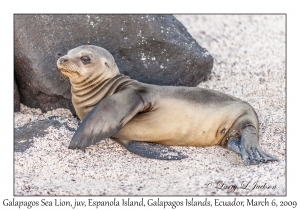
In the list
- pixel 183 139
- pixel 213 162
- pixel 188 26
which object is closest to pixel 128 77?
pixel 183 139

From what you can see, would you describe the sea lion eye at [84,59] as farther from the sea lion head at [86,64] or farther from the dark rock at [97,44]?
the dark rock at [97,44]

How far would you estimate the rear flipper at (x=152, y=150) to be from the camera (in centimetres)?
511

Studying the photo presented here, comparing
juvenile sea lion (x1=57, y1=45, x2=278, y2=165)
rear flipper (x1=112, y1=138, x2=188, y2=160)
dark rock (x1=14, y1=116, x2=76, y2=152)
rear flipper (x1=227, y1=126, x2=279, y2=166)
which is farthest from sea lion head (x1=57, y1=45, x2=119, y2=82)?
rear flipper (x1=227, y1=126, x2=279, y2=166)

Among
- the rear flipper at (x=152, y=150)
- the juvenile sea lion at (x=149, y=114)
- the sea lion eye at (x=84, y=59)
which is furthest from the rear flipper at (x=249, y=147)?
the sea lion eye at (x=84, y=59)

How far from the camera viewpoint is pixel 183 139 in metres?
5.39

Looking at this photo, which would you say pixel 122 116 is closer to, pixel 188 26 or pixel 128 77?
pixel 128 77

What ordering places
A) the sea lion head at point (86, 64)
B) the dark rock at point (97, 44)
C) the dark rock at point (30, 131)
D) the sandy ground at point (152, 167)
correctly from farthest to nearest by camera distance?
the dark rock at point (97, 44), the sea lion head at point (86, 64), the dark rock at point (30, 131), the sandy ground at point (152, 167)

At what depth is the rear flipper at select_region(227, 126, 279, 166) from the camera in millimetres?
4969

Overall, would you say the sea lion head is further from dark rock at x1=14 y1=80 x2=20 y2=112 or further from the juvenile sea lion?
dark rock at x1=14 y1=80 x2=20 y2=112

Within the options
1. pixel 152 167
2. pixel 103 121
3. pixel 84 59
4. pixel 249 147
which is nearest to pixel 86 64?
pixel 84 59

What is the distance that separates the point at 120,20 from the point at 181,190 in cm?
247

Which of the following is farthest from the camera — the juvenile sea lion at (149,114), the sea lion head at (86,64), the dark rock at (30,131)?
the sea lion head at (86,64)

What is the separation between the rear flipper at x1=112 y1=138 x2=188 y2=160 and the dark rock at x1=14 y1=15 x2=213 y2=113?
1143 millimetres

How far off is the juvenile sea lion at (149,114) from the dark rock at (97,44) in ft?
1.87
